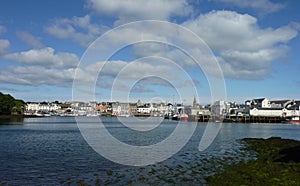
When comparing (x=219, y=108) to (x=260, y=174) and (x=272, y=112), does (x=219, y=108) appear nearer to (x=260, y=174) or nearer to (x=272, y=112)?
(x=272, y=112)

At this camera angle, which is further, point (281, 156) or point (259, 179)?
point (281, 156)

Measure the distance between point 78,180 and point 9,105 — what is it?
12338 centimetres

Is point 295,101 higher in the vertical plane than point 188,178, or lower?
higher

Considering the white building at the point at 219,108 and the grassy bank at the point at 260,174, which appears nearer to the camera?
the grassy bank at the point at 260,174

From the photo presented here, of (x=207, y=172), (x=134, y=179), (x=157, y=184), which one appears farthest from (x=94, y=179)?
(x=207, y=172)

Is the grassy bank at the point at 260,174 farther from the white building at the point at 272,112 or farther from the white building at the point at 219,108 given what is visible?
the white building at the point at 272,112

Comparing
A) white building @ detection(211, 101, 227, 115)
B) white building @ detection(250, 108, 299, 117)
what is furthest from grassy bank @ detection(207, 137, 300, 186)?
white building @ detection(250, 108, 299, 117)

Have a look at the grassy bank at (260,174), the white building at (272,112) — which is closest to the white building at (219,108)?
the white building at (272,112)

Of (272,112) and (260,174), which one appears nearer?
(260,174)

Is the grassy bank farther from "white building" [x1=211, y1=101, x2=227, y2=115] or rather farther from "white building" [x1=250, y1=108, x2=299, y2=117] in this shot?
"white building" [x1=250, y1=108, x2=299, y2=117]

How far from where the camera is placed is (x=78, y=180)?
54.2 feet

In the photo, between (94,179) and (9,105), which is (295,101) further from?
(94,179)

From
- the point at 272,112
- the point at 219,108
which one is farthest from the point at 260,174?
the point at 272,112

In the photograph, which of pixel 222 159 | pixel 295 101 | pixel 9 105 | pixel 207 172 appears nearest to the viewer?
pixel 207 172
